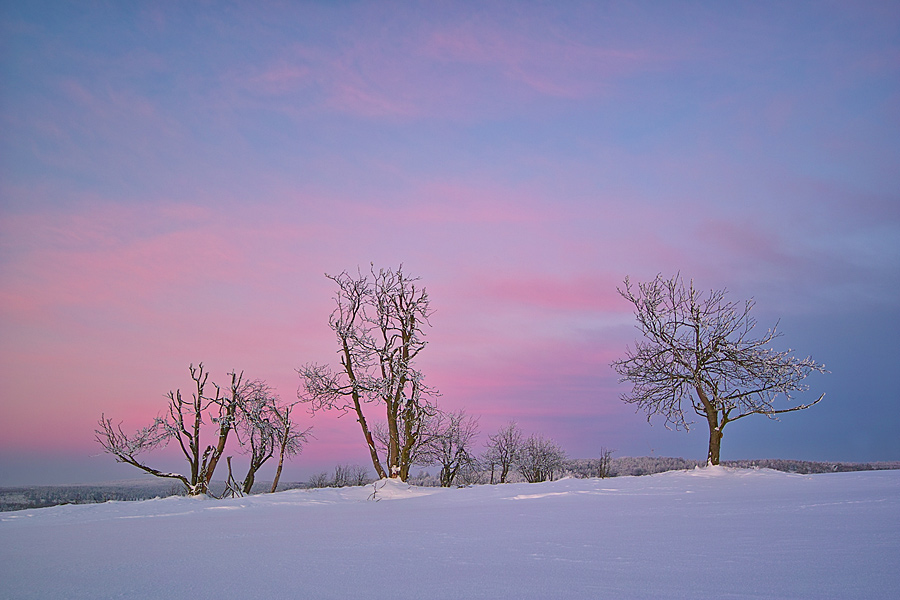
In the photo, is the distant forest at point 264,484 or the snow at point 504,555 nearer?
→ the snow at point 504,555

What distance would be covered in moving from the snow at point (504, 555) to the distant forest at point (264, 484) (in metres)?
8.85

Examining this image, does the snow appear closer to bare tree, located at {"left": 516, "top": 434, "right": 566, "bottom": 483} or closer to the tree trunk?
the tree trunk

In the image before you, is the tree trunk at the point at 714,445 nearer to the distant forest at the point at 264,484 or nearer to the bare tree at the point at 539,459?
the distant forest at the point at 264,484

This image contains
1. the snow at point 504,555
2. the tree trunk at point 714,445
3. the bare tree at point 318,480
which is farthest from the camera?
the bare tree at point 318,480

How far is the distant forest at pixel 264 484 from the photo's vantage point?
56.4 feet

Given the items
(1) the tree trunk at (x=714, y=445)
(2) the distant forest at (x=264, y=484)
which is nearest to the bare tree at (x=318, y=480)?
(2) the distant forest at (x=264, y=484)

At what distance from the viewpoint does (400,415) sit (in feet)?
52.3

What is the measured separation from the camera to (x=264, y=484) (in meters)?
29.6

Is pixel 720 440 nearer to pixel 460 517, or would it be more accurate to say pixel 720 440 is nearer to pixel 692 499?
pixel 692 499

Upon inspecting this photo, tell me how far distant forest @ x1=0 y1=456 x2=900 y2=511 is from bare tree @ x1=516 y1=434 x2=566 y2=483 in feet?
8.90

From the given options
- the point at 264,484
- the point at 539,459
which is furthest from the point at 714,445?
the point at 539,459

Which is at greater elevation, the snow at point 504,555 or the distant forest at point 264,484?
the snow at point 504,555

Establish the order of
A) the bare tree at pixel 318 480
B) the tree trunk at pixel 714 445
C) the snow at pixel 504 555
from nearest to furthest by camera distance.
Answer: the snow at pixel 504 555 → the tree trunk at pixel 714 445 → the bare tree at pixel 318 480

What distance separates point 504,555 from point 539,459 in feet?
156
